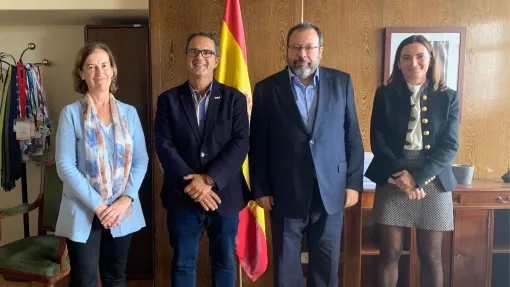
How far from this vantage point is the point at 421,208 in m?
1.84

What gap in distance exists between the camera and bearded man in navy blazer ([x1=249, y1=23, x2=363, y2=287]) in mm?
1622

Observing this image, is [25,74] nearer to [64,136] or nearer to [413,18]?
[64,136]

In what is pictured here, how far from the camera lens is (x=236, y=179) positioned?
1.69 meters

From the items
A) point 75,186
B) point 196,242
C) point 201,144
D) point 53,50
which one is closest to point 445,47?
point 201,144

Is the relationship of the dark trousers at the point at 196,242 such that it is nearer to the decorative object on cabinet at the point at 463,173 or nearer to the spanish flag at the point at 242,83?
the spanish flag at the point at 242,83

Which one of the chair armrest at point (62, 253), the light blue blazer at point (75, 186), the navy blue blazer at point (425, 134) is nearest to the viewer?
the light blue blazer at point (75, 186)

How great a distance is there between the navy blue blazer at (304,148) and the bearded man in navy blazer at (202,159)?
94mm

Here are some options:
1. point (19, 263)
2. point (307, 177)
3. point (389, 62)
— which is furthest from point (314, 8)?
point (19, 263)

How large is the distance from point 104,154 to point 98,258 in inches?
17.5

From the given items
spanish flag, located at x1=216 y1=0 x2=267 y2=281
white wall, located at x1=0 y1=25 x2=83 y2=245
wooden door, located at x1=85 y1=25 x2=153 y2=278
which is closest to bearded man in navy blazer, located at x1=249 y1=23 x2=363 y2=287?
spanish flag, located at x1=216 y1=0 x2=267 y2=281

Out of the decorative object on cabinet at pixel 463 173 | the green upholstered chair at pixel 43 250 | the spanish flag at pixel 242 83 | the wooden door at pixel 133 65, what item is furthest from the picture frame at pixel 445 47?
the green upholstered chair at pixel 43 250

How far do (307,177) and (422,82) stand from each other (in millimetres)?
711

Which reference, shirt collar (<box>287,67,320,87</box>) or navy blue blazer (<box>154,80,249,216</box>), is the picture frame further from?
navy blue blazer (<box>154,80,249,216</box>)

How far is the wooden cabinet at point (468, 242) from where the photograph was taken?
2006 millimetres
